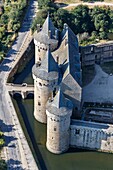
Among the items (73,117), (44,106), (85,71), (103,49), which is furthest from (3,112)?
(103,49)

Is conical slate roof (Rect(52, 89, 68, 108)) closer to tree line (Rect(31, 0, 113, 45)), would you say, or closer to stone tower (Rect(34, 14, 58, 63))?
stone tower (Rect(34, 14, 58, 63))

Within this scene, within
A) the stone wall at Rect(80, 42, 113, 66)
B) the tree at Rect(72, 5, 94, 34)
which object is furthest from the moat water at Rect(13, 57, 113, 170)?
the tree at Rect(72, 5, 94, 34)

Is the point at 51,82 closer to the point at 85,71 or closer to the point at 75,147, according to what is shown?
the point at 75,147

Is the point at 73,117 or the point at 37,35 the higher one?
the point at 37,35

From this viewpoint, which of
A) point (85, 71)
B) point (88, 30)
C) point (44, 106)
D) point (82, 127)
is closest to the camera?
point (82, 127)

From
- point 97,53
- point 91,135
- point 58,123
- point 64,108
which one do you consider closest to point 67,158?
point 91,135

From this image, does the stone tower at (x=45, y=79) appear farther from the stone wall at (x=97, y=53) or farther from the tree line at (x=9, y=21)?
the stone wall at (x=97, y=53)
